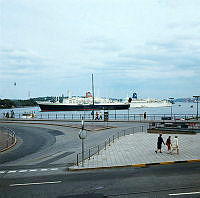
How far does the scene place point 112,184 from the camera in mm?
9680

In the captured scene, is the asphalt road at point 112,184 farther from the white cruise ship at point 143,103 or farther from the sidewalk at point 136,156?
the white cruise ship at point 143,103

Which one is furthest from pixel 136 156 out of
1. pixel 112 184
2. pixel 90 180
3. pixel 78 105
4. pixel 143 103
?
pixel 143 103

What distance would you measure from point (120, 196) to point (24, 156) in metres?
10.2

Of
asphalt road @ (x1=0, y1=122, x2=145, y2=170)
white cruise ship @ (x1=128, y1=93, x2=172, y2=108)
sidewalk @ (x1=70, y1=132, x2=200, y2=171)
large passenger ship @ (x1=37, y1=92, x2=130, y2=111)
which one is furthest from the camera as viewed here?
white cruise ship @ (x1=128, y1=93, x2=172, y2=108)

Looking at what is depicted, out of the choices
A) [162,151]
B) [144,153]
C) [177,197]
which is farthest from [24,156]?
[177,197]

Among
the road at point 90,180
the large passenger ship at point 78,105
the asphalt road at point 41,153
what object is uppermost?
the large passenger ship at point 78,105

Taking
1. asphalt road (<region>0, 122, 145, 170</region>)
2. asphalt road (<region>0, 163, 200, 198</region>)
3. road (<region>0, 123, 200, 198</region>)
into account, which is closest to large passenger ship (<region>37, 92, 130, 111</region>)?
asphalt road (<region>0, 122, 145, 170</region>)

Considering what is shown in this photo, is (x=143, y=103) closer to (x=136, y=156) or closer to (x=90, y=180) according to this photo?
(x=136, y=156)

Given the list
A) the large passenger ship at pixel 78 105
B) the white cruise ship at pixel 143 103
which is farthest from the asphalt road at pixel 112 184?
the white cruise ship at pixel 143 103

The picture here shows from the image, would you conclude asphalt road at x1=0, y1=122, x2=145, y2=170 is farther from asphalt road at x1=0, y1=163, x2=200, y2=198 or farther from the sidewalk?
asphalt road at x1=0, y1=163, x2=200, y2=198

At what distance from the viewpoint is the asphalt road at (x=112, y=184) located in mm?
8609

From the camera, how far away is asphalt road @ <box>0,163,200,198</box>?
8.61 m

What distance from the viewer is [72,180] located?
10.4 meters

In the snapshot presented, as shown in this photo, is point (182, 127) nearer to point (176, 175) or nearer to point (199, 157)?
point (199, 157)
